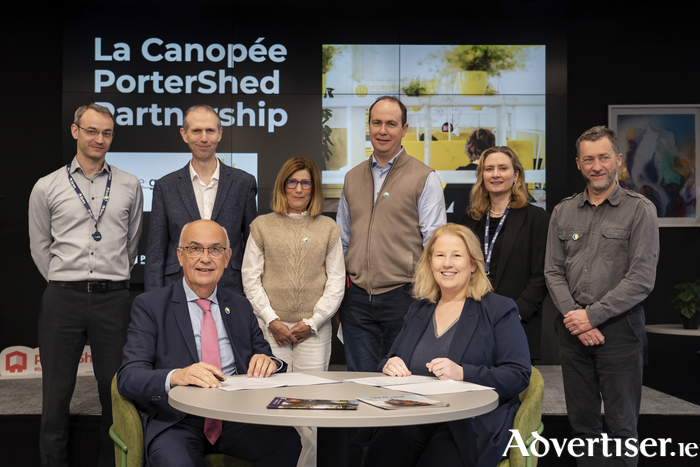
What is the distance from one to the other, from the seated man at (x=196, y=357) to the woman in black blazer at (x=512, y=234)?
1.31m

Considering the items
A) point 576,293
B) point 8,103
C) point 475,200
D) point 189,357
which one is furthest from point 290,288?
point 8,103

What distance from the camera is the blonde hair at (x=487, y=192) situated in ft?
10.8

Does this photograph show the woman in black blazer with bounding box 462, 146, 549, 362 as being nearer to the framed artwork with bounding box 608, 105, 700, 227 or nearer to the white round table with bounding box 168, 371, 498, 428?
the white round table with bounding box 168, 371, 498, 428

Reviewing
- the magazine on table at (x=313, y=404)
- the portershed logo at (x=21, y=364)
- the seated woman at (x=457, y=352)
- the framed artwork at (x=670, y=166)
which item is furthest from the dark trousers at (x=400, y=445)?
the framed artwork at (x=670, y=166)

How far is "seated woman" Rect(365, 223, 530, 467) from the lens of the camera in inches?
85.3

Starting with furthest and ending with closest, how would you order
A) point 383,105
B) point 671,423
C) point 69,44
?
point 69,44
point 671,423
point 383,105

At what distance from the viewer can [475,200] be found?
11.1 feet

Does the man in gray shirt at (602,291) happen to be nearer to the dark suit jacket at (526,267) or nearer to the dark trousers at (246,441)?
the dark suit jacket at (526,267)

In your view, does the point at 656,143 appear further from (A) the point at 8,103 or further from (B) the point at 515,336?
(A) the point at 8,103

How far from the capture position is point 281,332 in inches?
122

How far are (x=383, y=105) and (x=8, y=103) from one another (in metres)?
4.69

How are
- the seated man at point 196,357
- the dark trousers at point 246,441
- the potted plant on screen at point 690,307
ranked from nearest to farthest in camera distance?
the seated man at point 196,357
the dark trousers at point 246,441
the potted plant on screen at point 690,307

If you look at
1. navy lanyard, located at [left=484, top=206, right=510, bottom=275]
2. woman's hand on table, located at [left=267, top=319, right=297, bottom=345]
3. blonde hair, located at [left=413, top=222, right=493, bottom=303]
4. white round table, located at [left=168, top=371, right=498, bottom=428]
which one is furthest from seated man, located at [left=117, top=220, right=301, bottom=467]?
navy lanyard, located at [left=484, top=206, right=510, bottom=275]

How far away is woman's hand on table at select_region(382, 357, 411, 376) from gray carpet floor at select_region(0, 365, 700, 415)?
199 centimetres
